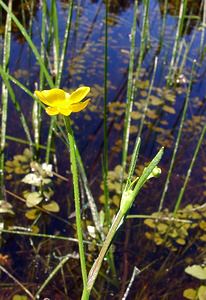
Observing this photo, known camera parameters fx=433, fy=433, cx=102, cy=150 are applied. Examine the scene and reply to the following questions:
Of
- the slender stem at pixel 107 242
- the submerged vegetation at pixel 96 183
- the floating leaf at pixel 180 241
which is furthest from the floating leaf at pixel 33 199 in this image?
the slender stem at pixel 107 242

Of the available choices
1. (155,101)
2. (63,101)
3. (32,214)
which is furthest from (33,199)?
(155,101)

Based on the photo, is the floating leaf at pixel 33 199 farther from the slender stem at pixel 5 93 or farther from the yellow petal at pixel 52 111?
the yellow petal at pixel 52 111

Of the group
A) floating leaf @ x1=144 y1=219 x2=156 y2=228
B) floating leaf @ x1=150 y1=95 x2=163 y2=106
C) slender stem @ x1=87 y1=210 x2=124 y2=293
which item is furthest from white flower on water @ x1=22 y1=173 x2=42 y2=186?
floating leaf @ x1=150 y1=95 x2=163 y2=106

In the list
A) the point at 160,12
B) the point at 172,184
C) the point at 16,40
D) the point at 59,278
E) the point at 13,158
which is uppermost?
the point at 160,12

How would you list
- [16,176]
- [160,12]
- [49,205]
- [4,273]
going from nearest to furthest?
1. [4,273]
2. [49,205]
3. [16,176]
4. [160,12]

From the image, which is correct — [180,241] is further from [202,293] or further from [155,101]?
[155,101]

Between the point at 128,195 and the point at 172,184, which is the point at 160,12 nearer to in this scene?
the point at 172,184

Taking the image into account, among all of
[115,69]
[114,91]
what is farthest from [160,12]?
[114,91]
